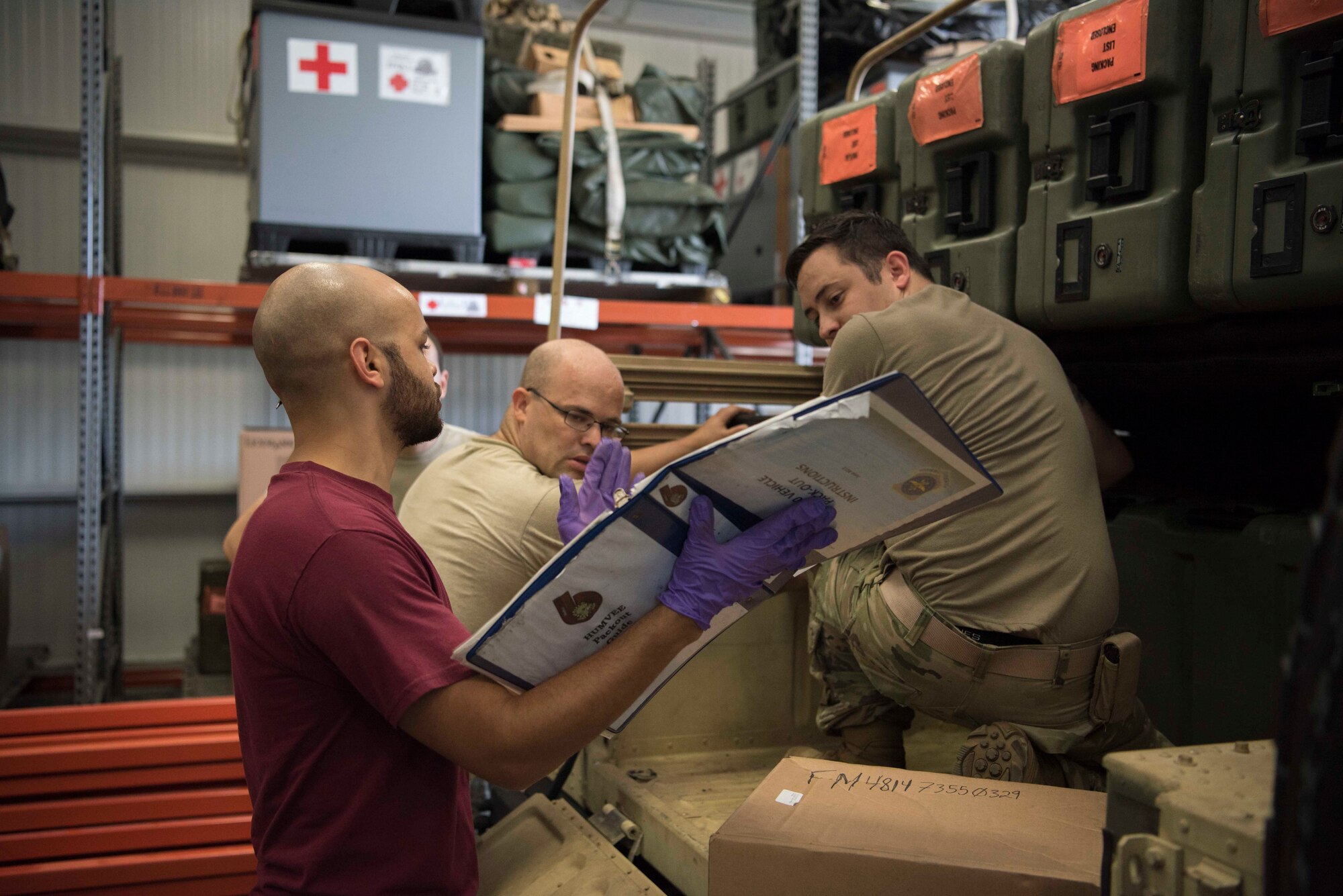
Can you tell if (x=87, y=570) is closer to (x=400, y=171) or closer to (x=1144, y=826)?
(x=400, y=171)

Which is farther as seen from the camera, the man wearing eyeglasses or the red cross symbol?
the red cross symbol

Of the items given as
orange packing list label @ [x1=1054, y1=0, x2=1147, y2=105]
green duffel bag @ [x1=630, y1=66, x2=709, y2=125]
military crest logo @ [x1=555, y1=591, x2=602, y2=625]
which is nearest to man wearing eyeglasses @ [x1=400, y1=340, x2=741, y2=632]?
military crest logo @ [x1=555, y1=591, x2=602, y2=625]

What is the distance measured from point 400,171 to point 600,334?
1.63m

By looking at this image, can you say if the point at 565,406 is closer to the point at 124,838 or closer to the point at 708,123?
the point at 124,838

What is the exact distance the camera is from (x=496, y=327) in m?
5.72

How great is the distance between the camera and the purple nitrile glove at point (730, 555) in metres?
1.36

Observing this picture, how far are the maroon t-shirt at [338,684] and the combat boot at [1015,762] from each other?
3.66 ft

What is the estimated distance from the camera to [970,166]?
3.00 metres

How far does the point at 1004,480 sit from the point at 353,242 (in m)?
3.45

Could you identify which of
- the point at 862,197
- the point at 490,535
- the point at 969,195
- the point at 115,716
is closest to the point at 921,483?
the point at 490,535

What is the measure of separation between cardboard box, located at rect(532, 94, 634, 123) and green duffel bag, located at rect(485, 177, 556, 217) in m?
0.34

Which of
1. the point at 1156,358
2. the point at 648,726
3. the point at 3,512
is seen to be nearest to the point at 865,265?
the point at 1156,358

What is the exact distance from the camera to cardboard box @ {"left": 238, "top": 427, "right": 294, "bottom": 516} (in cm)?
503

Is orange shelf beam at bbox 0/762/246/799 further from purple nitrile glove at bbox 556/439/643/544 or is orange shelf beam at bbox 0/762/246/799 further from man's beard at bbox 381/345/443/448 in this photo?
man's beard at bbox 381/345/443/448
